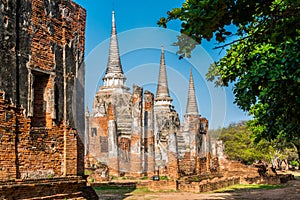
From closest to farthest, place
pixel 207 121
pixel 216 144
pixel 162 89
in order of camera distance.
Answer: pixel 207 121 < pixel 216 144 < pixel 162 89

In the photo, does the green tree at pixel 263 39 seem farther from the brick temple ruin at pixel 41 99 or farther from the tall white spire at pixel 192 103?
the tall white spire at pixel 192 103

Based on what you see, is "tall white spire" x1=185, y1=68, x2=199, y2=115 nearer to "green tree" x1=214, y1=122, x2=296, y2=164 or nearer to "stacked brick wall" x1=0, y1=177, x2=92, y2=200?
"green tree" x1=214, y1=122, x2=296, y2=164

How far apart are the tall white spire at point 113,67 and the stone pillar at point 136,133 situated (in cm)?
1387

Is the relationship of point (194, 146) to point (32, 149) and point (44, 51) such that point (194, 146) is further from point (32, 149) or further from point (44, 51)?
point (32, 149)

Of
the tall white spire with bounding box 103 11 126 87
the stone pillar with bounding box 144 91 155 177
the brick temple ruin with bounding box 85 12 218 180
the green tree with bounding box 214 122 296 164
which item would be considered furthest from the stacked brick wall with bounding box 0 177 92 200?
the green tree with bounding box 214 122 296 164

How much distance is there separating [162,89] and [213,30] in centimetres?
3759

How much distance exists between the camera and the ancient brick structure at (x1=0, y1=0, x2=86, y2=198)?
8492mm

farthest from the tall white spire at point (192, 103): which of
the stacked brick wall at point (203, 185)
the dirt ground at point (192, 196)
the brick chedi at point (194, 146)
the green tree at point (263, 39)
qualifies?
the green tree at point (263, 39)

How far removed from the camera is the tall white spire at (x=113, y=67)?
39438mm

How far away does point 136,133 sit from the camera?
25.4 metres

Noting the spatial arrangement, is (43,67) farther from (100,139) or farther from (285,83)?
(100,139)

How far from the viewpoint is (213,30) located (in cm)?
500

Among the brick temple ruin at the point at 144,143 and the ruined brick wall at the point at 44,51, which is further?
the brick temple ruin at the point at 144,143

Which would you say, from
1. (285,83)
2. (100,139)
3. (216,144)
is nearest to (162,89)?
(216,144)
